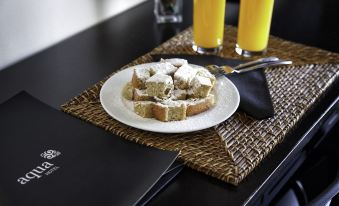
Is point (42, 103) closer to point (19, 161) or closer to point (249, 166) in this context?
point (19, 161)

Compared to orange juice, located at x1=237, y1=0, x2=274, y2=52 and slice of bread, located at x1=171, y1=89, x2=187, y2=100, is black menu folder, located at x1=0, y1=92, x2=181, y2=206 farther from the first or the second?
orange juice, located at x1=237, y1=0, x2=274, y2=52

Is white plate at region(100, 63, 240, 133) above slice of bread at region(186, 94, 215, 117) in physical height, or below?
below

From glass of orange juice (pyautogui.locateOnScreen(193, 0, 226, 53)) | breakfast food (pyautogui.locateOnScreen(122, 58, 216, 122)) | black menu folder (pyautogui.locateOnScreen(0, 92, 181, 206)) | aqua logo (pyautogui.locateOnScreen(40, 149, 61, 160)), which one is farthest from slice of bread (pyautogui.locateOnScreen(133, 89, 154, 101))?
glass of orange juice (pyautogui.locateOnScreen(193, 0, 226, 53))

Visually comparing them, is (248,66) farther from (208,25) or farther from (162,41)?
(162,41)

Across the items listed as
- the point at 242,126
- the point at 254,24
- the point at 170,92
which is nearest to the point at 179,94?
the point at 170,92

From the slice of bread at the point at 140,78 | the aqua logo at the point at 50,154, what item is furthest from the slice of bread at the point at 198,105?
the aqua logo at the point at 50,154

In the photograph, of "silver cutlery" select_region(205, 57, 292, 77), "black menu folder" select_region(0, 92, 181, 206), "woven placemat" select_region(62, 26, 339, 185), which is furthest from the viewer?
"silver cutlery" select_region(205, 57, 292, 77)
